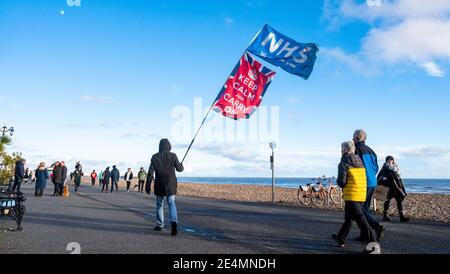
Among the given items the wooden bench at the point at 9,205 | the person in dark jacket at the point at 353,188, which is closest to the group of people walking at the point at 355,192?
the person in dark jacket at the point at 353,188

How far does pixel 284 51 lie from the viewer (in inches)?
549

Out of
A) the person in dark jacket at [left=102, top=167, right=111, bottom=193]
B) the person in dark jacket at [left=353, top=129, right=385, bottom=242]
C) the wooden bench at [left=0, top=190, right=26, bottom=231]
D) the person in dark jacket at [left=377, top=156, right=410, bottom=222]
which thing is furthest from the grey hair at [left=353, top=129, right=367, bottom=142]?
the person in dark jacket at [left=102, top=167, right=111, bottom=193]

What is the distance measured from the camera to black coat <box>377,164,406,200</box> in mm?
11759

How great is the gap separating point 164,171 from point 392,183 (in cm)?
716

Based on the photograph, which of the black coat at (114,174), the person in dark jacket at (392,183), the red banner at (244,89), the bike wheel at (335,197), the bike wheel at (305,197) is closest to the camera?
the person in dark jacket at (392,183)

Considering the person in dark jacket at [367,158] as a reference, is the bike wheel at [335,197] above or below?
below

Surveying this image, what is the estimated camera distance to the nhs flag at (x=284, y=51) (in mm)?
13461

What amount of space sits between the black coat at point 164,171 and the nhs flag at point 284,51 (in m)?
6.62

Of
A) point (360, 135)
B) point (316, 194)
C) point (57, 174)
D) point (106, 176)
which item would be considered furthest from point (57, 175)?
point (360, 135)

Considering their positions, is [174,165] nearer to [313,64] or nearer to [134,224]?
[134,224]

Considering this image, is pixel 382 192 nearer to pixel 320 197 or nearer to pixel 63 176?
pixel 320 197

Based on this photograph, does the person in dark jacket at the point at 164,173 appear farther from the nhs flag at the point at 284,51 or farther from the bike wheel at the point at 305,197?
the bike wheel at the point at 305,197

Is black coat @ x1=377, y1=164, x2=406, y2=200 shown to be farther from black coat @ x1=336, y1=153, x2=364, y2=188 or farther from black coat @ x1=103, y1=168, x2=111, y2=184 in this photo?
black coat @ x1=103, y1=168, x2=111, y2=184
